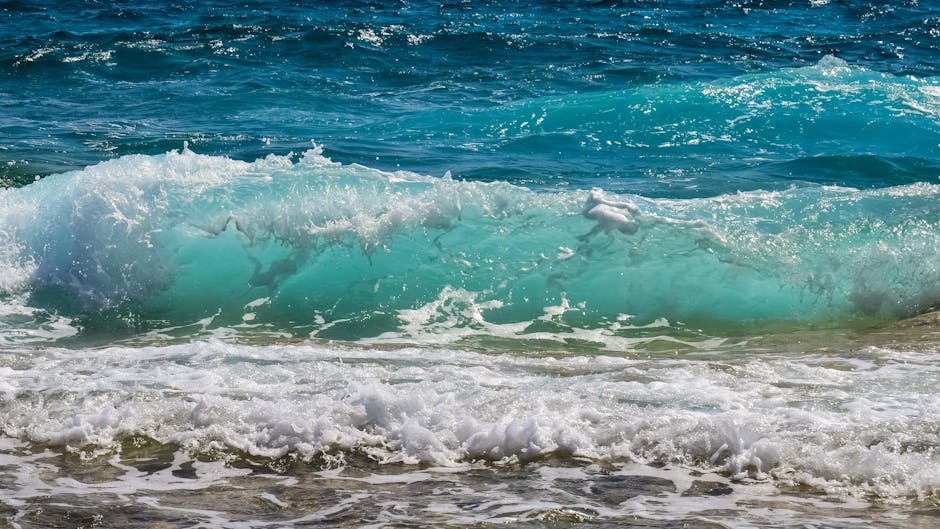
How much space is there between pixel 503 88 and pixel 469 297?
385 inches

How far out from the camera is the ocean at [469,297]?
4.45 m

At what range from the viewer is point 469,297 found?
26.2 ft

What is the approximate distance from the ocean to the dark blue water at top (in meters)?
0.10

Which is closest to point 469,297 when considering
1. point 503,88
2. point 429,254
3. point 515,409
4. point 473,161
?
point 429,254

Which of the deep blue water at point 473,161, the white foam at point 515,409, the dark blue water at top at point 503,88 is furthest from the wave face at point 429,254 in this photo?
the dark blue water at top at point 503,88

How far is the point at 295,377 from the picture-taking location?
5.82 metres

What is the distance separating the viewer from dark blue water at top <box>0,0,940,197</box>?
1298cm

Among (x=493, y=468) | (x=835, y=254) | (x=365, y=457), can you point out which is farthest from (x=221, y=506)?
(x=835, y=254)

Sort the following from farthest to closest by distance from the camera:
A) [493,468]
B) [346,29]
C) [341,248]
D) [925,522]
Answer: [346,29] → [341,248] → [493,468] → [925,522]

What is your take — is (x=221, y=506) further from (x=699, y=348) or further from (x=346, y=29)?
(x=346, y=29)

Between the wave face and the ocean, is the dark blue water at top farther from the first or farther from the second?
the wave face

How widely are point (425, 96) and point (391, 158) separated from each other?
160 inches

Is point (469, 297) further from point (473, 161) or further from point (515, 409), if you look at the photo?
point (473, 161)

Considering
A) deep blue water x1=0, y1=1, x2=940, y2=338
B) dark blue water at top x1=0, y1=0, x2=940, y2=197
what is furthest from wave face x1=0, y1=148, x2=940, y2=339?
dark blue water at top x1=0, y1=0, x2=940, y2=197
